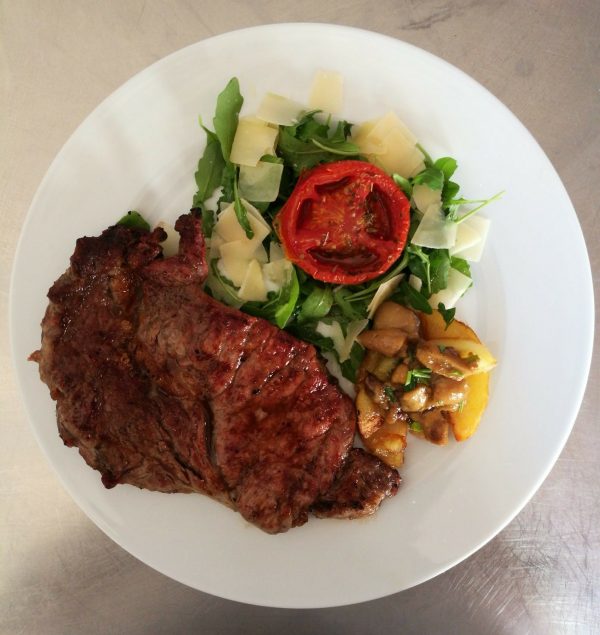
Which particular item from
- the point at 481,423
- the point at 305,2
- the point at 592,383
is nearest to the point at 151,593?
the point at 481,423

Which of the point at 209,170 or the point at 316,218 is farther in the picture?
the point at 209,170

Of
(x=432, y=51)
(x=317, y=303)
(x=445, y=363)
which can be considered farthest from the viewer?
(x=432, y=51)

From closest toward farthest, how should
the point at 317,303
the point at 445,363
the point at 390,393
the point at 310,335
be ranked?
1. the point at 445,363
2. the point at 390,393
3. the point at 317,303
4. the point at 310,335

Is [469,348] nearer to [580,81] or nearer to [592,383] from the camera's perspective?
[592,383]

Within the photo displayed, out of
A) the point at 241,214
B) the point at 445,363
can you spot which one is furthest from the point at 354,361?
the point at 241,214

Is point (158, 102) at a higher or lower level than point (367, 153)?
higher

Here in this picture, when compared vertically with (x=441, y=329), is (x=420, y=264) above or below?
above

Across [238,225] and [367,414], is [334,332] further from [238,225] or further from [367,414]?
[238,225]

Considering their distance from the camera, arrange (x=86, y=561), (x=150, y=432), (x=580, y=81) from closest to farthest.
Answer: (x=150, y=432), (x=580, y=81), (x=86, y=561)

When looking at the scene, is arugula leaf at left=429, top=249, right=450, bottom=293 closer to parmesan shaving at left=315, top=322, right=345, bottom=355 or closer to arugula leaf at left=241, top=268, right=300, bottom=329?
parmesan shaving at left=315, top=322, right=345, bottom=355
